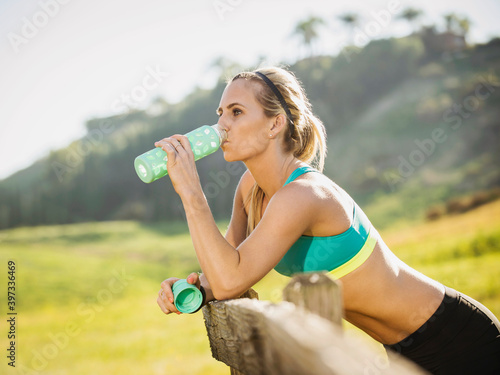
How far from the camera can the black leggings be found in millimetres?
2164

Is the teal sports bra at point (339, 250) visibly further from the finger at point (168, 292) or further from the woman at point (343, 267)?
the finger at point (168, 292)

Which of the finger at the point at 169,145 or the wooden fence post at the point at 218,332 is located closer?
the wooden fence post at the point at 218,332

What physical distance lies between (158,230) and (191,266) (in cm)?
421

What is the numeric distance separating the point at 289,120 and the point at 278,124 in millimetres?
101

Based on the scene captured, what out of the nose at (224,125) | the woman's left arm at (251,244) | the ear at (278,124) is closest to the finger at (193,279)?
the woman's left arm at (251,244)

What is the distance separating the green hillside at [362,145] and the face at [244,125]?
1211 centimetres

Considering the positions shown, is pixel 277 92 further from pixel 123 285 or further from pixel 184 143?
pixel 123 285

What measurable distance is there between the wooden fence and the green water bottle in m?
1.00

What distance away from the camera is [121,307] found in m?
10.2

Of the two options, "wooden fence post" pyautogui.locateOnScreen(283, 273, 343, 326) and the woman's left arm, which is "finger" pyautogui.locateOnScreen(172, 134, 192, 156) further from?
"wooden fence post" pyautogui.locateOnScreen(283, 273, 343, 326)

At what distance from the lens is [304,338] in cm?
94

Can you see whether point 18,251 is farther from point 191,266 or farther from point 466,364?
point 466,364

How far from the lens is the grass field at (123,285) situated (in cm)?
732

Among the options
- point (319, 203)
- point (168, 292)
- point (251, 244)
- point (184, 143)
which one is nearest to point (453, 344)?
point (319, 203)
